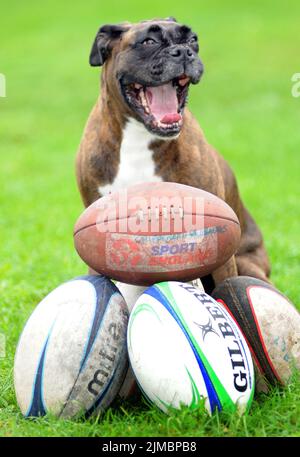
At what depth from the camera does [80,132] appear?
15.9 meters

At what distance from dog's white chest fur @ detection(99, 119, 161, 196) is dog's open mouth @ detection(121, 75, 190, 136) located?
138 mm

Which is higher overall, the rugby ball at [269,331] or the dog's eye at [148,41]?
the dog's eye at [148,41]

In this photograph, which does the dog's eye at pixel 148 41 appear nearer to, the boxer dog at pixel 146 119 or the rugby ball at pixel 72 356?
the boxer dog at pixel 146 119

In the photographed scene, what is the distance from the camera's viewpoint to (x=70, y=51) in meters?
22.7

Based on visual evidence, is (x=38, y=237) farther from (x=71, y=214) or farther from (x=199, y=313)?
(x=199, y=313)

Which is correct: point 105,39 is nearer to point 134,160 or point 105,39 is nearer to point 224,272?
point 134,160

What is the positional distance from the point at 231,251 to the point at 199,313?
0.50 metres

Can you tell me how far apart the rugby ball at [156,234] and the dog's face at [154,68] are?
72 cm

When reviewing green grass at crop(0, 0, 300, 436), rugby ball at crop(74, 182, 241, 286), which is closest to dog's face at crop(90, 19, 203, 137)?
rugby ball at crop(74, 182, 241, 286)

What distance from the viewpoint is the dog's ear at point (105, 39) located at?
4.68 metres

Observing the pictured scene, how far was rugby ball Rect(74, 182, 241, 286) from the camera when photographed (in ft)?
12.3

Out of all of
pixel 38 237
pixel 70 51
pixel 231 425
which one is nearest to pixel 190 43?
pixel 231 425

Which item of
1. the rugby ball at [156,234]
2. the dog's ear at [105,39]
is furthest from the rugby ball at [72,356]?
the dog's ear at [105,39]

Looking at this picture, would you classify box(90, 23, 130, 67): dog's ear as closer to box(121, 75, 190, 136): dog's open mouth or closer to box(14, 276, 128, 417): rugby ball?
box(121, 75, 190, 136): dog's open mouth
